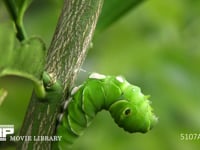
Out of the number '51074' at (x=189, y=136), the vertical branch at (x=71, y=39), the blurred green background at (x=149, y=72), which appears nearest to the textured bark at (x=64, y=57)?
the vertical branch at (x=71, y=39)

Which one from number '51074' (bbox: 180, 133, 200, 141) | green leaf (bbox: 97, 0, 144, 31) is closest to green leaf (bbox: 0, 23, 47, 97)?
green leaf (bbox: 97, 0, 144, 31)

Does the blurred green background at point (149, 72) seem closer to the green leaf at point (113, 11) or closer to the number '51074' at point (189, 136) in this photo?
the number '51074' at point (189, 136)

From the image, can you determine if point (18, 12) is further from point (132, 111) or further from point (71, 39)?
point (132, 111)

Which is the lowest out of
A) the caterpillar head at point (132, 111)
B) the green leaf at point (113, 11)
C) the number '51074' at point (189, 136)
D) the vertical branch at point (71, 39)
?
the caterpillar head at point (132, 111)

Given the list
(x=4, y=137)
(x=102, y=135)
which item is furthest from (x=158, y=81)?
(x=4, y=137)

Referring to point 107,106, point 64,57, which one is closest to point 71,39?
point 64,57

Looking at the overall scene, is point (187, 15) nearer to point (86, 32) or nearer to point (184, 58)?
point (184, 58)
